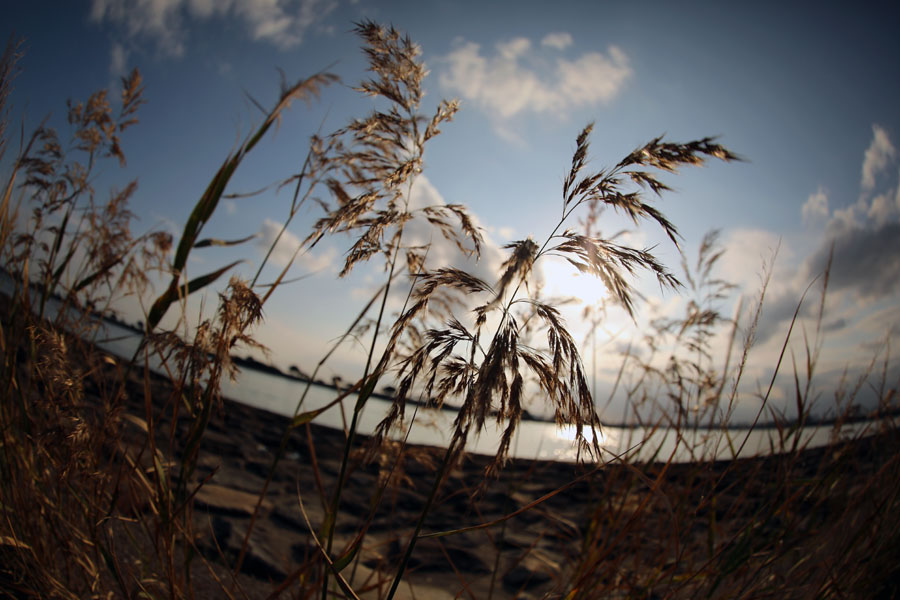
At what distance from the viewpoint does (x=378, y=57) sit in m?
1.43

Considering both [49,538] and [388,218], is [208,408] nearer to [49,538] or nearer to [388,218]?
[388,218]

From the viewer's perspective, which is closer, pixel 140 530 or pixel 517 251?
pixel 517 251

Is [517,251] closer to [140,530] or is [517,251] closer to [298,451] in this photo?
[140,530]

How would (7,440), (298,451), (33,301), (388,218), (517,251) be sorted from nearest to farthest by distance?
(517,251), (388,218), (7,440), (33,301), (298,451)

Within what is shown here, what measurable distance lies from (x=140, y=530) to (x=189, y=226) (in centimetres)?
192

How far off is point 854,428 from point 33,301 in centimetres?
333

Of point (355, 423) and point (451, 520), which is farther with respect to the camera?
point (451, 520)

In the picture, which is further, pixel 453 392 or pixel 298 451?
pixel 298 451

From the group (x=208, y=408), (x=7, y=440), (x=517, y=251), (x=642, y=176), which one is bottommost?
(x=7, y=440)

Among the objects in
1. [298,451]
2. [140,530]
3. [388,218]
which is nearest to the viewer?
[388,218]

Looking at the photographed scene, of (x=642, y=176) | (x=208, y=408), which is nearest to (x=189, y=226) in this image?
(x=208, y=408)

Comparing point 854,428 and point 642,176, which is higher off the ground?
point 642,176

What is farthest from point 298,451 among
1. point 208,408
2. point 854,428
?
point 854,428

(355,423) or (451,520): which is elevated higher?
(355,423)
